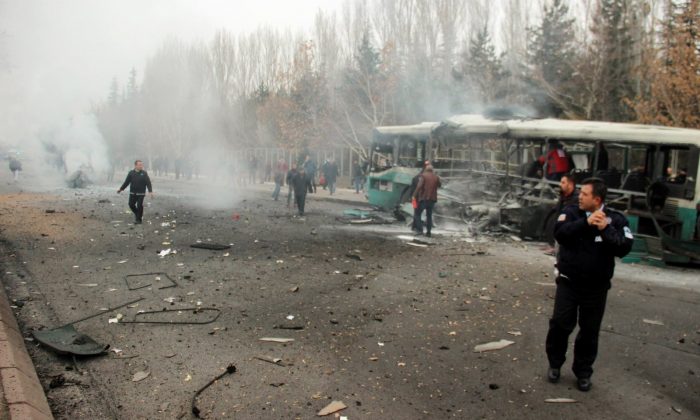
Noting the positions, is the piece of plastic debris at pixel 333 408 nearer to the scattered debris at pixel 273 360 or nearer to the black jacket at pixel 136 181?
the scattered debris at pixel 273 360

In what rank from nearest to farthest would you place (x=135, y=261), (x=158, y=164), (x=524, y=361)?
(x=524, y=361), (x=135, y=261), (x=158, y=164)

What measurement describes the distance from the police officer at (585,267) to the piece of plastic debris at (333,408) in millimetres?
1795

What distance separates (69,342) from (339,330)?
264cm

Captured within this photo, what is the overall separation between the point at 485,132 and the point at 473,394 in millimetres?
10113

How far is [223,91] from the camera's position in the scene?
1676 inches

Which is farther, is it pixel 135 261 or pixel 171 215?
pixel 171 215

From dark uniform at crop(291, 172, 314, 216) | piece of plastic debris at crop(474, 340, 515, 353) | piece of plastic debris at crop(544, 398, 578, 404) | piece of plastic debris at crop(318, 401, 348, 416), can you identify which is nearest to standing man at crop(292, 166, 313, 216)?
dark uniform at crop(291, 172, 314, 216)

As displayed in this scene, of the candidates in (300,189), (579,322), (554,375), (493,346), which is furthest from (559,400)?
(300,189)

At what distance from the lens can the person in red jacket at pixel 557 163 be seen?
11812 millimetres

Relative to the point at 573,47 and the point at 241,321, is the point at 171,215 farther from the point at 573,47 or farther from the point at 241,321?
the point at 573,47

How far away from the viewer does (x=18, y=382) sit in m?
3.77

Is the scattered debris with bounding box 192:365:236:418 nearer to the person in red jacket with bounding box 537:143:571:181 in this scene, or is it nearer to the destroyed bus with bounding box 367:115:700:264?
the destroyed bus with bounding box 367:115:700:264

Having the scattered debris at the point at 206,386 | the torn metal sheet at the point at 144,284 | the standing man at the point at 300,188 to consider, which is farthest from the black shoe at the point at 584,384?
the standing man at the point at 300,188

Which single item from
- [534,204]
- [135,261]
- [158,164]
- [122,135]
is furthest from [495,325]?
[122,135]
